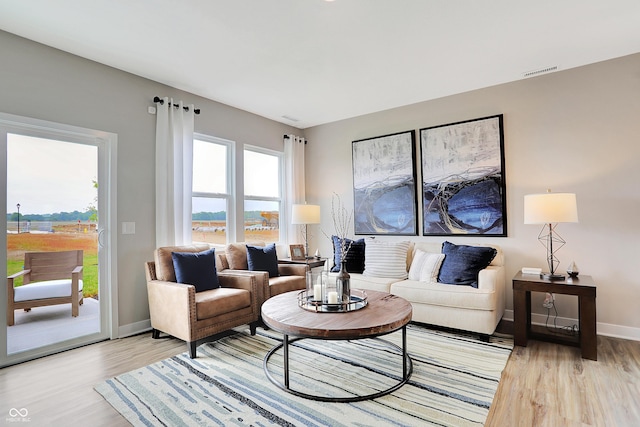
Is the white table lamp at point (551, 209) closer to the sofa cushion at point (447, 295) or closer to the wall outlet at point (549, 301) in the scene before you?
the wall outlet at point (549, 301)

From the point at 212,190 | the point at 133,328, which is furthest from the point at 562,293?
the point at 133,328

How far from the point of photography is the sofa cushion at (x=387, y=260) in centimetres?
385

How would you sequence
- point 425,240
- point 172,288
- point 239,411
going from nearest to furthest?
point 239,411 < point 172,288 < point 425,240

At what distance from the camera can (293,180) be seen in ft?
17.4

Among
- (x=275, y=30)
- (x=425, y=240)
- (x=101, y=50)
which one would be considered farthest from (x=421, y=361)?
(x=101, y=50)

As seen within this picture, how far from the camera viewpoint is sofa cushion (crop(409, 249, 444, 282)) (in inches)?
140

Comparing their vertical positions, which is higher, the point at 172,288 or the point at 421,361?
the point at 172,288

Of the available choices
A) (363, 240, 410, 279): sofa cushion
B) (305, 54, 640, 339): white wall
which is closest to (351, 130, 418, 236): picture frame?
(363, 240, 410, 279): sofa cushion

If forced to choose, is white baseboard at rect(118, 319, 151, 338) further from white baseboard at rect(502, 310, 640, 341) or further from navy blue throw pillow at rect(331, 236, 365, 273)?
white baseboard at rect(502, 310, 640, 341)

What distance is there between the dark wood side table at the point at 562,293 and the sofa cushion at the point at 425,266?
30.1 inches

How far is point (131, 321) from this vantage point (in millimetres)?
3395

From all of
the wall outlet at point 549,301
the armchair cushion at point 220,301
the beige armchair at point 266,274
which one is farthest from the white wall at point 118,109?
the wall outlet at point 549,301

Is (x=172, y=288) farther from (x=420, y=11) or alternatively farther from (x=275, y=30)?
(x=420, y=11)

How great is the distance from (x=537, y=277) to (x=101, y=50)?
4551mm
